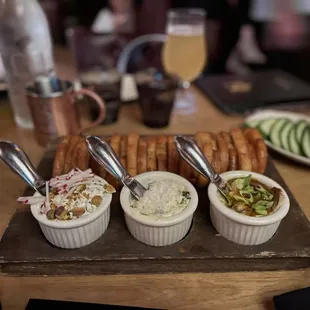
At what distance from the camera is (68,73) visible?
1919 mm

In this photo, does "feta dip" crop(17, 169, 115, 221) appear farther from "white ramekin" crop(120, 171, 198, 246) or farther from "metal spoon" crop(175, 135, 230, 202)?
"metal spoon" crop(175, 135, 230, 202)

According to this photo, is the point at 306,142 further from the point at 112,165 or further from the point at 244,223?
the point at 112,165

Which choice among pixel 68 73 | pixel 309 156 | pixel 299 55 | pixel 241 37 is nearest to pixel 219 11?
pixel 241 37

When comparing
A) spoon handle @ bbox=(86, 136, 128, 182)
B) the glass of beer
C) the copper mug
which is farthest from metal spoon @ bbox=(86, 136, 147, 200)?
the glass of beer

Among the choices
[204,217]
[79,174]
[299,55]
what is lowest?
[299,55]

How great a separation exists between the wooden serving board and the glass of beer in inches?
32.2

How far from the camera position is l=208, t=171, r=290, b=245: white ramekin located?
773 millimetres

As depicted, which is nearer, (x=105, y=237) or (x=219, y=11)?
(x=105, y=237)

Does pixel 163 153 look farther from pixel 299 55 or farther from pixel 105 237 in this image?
pixel 299 55

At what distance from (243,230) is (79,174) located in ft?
1.29

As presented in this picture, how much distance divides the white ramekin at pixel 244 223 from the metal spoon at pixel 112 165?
0.56ft

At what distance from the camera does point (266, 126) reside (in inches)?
49.8

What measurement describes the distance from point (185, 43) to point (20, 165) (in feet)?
2.91

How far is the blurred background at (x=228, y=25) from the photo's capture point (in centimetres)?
243
